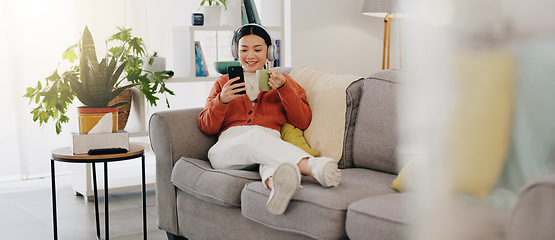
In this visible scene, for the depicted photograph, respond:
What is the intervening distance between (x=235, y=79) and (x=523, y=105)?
208cm

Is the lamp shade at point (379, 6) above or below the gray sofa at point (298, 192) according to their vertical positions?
above

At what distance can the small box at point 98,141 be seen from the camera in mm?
2283

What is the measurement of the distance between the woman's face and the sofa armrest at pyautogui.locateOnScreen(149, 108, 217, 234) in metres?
0.33

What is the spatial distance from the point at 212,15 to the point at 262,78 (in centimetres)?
154

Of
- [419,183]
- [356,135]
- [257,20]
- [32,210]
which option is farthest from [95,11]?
[419,183]

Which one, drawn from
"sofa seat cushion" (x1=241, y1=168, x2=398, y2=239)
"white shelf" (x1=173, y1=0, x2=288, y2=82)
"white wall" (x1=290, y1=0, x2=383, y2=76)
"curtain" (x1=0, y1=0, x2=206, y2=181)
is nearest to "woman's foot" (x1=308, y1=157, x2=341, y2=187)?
"sofa seat cushion" (x1=241, y1=168, x2=398, y2=239)

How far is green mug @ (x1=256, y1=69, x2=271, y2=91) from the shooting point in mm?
2359

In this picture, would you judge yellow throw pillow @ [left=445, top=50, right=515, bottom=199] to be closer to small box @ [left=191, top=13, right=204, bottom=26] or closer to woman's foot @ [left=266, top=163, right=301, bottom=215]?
woman's foot @ [left=266, top=163, right=301, bottom=215]

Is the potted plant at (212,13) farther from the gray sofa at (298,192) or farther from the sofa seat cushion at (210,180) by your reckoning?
the sofa seat cushion at (210,180)

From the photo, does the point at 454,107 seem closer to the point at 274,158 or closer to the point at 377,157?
the point at 274,158

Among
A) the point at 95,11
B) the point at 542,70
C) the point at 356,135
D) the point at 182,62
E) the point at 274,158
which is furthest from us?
the point at 95,11

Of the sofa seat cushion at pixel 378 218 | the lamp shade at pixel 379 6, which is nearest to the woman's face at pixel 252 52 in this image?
the sofa seat cushion at pixel 378 218

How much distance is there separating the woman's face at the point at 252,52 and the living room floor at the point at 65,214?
2.96 feet

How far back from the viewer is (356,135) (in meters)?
2.37
